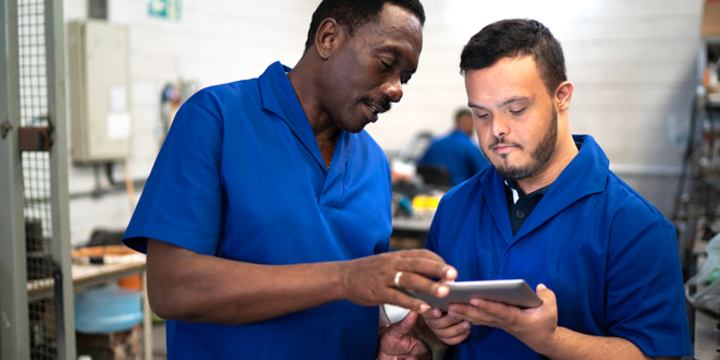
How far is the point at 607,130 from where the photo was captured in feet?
20.7

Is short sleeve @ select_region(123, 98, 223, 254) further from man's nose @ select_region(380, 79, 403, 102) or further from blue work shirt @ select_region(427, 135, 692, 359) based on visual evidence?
blue work shirt @ select_region(427, 135, 692, 359)

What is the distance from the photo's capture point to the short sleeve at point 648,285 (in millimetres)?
1049

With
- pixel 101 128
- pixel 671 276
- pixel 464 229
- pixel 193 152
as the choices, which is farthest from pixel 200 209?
pixel 101 128

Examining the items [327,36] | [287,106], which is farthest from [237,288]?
[327,36]

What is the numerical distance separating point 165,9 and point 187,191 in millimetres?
4116

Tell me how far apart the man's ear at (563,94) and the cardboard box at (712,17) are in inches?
172

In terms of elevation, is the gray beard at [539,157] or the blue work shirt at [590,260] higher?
the gray beard at [539,157]

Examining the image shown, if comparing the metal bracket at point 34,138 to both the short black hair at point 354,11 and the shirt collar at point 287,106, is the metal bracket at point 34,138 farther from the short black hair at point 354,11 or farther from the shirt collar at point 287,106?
the short black hair at point 354,11

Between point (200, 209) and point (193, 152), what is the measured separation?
10 cm

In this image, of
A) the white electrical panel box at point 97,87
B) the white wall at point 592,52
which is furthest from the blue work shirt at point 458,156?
the white electrical panel box at point 97,87

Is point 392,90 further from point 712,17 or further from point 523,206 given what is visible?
point 712,17

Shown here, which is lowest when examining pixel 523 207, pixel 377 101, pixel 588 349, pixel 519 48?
pixel 588 349

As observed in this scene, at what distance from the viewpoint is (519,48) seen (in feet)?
3.76

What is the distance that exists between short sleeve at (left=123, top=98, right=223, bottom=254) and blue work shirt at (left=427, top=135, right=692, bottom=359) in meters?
0.56
